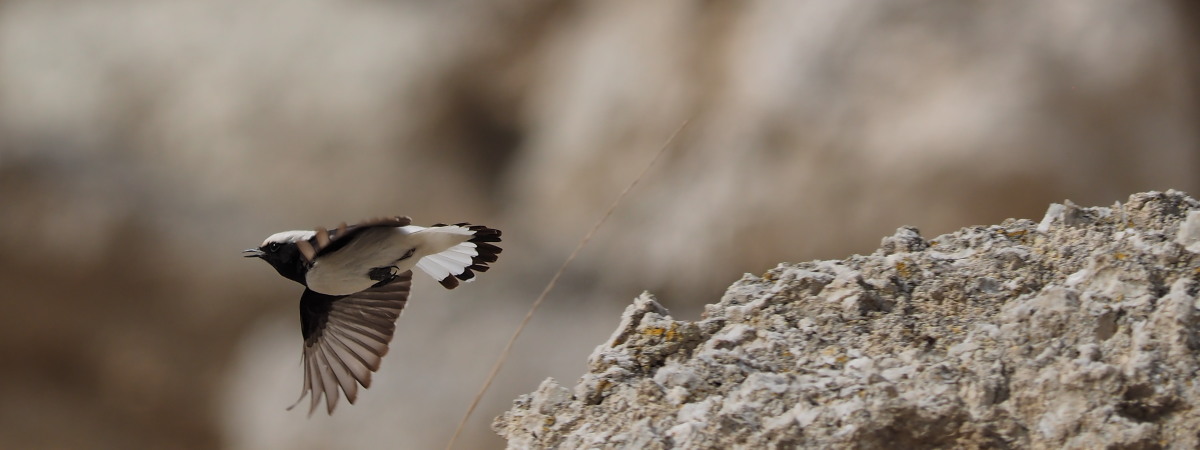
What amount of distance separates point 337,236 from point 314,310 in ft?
2.41

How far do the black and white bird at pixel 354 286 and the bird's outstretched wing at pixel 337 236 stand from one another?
0.02 meters

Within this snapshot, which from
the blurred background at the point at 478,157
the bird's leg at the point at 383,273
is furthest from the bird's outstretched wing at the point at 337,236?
the blurred background at the point at 478,157

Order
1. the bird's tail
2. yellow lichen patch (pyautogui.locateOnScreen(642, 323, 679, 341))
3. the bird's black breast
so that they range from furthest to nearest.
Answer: the bird's tail → the bird's black breast → yellow lichen patch (pyautogui.locateOnScreen(642, 323, 679, 341))

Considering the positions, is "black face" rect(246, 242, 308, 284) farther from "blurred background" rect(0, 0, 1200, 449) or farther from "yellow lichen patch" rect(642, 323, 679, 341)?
"blurred background" rect(0, 0, 1200, 449)

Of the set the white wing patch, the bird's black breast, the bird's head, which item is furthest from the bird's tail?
the bird's head

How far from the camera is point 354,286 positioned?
3.51 metres

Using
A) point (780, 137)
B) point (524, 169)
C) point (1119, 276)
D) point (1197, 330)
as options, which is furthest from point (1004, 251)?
point (524, 169)

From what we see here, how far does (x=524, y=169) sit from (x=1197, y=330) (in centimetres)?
542

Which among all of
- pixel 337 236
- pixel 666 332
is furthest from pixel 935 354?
pixel 337 236

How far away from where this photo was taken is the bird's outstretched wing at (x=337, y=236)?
2850 millimetres

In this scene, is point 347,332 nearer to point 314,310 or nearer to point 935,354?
point 314,310

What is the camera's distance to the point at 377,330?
3.75 metres

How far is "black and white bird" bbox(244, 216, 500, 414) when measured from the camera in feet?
11.3

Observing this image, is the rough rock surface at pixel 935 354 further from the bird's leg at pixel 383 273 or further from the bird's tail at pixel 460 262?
the bird's tail at pixel 460 262
